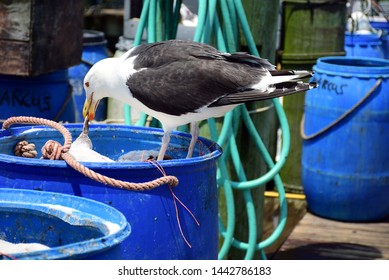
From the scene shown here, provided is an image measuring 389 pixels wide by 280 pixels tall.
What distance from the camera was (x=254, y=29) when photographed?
4020 millimetres

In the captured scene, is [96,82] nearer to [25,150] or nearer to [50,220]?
[25,150]

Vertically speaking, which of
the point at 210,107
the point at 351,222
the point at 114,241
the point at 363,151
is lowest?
the point at 351,222

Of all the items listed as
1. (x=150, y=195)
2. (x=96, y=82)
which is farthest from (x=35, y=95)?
(x=150, y=195)

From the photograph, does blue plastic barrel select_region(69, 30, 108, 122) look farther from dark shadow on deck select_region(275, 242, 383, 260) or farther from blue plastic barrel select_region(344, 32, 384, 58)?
blue plastic barrel select_region(344, 32, 384, 58)

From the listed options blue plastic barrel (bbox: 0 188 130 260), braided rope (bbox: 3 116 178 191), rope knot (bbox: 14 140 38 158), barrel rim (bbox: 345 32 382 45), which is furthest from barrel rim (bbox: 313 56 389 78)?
blue plastic barrel (bbox: 0 188 130 260)

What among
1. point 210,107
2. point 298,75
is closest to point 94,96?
point 210,107

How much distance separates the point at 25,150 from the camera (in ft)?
8.91

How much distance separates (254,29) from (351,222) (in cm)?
199

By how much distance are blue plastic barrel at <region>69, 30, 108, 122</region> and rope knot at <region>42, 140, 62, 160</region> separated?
3.74m

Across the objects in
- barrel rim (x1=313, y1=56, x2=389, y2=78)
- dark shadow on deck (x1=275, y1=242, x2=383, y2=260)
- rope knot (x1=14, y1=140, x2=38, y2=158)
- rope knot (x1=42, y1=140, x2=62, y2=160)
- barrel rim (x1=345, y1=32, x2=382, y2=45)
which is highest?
barrel rim (x1=345, y1=32, x2=382, y2=45)

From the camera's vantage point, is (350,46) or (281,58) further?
(350,46)

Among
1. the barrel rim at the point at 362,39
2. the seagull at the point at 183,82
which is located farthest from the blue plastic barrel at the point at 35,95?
the barrel rim at the point at 362,39

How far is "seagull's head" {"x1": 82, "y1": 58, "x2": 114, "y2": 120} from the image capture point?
277 centimetres
